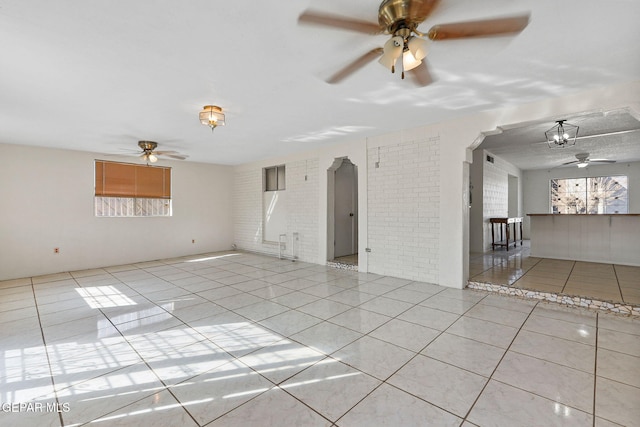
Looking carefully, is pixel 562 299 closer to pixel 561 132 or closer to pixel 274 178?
pixel 561 132

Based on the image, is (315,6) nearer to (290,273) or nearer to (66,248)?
(290,273)

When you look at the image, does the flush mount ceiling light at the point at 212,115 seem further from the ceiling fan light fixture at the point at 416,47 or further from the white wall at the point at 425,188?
the white wall at the point at 425,188

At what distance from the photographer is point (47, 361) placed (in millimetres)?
2379

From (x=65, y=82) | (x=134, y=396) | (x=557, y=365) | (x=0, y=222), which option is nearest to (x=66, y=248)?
(x=0, y=222)

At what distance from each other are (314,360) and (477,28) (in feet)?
→ 9.05

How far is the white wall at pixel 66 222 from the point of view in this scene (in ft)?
17.5

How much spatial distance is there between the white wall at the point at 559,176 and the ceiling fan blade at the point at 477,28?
10602mm

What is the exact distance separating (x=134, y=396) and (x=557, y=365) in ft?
10.4

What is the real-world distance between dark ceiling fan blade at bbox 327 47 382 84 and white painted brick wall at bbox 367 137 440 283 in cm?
241

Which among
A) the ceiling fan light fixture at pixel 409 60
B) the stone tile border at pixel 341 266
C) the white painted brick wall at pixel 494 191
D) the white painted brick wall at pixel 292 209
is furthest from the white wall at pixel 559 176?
the ceiling fan light fixture at pixel 409 60

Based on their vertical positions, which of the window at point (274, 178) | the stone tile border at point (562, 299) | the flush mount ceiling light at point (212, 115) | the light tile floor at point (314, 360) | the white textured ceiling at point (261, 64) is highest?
the white textured ceiling at point (261, 64)

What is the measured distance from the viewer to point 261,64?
2.61 metres

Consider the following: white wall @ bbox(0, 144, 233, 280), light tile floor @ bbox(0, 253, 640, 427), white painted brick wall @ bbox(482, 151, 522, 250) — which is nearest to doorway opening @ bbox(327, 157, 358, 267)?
light tile floor @ bbox(0, 253, 640, 427)

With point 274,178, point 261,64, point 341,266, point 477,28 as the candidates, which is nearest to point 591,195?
point 341,266
